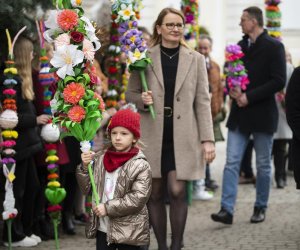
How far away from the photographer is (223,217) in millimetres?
9242

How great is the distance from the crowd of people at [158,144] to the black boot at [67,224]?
0.01 metres

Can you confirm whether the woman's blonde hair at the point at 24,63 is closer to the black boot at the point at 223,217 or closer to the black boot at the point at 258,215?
the black boot at the point at 223,217

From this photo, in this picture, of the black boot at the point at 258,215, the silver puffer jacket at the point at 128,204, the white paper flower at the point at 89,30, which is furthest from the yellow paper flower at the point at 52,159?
the black boot at the point at 258,215

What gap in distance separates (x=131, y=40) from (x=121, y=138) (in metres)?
2.17

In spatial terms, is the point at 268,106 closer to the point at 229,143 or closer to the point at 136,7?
the point at 229,143

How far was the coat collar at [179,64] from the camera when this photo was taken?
7.71m

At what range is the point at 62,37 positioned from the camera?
6.32 meters

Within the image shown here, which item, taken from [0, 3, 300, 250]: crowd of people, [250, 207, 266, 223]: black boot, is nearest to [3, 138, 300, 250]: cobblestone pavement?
[250, 207, 266, 223]: black boot

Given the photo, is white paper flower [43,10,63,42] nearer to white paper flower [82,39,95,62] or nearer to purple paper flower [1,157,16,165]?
white paper flower [82,39,95,62]

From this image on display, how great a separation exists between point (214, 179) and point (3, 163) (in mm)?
5950

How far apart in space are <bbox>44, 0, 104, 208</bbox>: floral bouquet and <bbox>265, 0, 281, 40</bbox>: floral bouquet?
5.81 m

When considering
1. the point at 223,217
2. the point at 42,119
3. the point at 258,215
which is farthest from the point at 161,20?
the point at 258,215

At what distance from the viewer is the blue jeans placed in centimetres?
934

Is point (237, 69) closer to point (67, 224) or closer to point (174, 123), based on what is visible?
point (174, 123)
